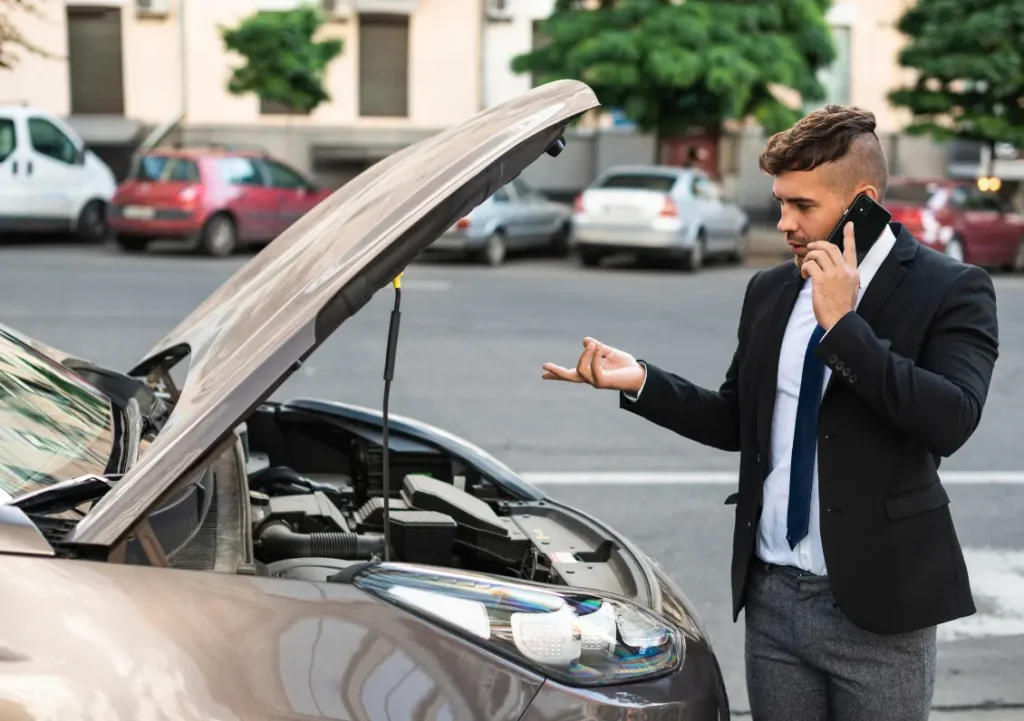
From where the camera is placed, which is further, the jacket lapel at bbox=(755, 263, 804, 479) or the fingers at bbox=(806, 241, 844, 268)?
the jacket lapel at bbox=(755, 263, 804, 479)

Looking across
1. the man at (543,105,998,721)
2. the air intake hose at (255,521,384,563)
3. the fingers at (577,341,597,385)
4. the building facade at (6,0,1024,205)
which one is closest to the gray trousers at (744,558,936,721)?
the man at (543,105,998,721)

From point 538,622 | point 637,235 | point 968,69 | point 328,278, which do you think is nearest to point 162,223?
point 637,235

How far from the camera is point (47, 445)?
254 centimetres

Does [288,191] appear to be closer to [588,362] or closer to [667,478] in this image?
[667,478]

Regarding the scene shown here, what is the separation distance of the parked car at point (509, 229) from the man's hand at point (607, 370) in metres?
14.8

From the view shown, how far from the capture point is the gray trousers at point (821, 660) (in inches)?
95.9

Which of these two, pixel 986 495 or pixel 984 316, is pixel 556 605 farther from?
pixel 986 495

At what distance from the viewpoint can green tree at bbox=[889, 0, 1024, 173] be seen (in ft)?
71.4

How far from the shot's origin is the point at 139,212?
17781 millimetres

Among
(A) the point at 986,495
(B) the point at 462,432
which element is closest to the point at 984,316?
(A) the point at 986,495

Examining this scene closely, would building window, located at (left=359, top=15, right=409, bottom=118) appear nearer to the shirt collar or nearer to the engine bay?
the engine bay

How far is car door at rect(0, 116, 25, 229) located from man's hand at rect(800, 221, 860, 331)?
58.7 ft

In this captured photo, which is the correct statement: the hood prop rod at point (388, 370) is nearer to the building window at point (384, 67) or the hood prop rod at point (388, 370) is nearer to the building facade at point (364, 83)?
the building facade at point (364, 83)

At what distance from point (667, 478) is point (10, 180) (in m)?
14.4
